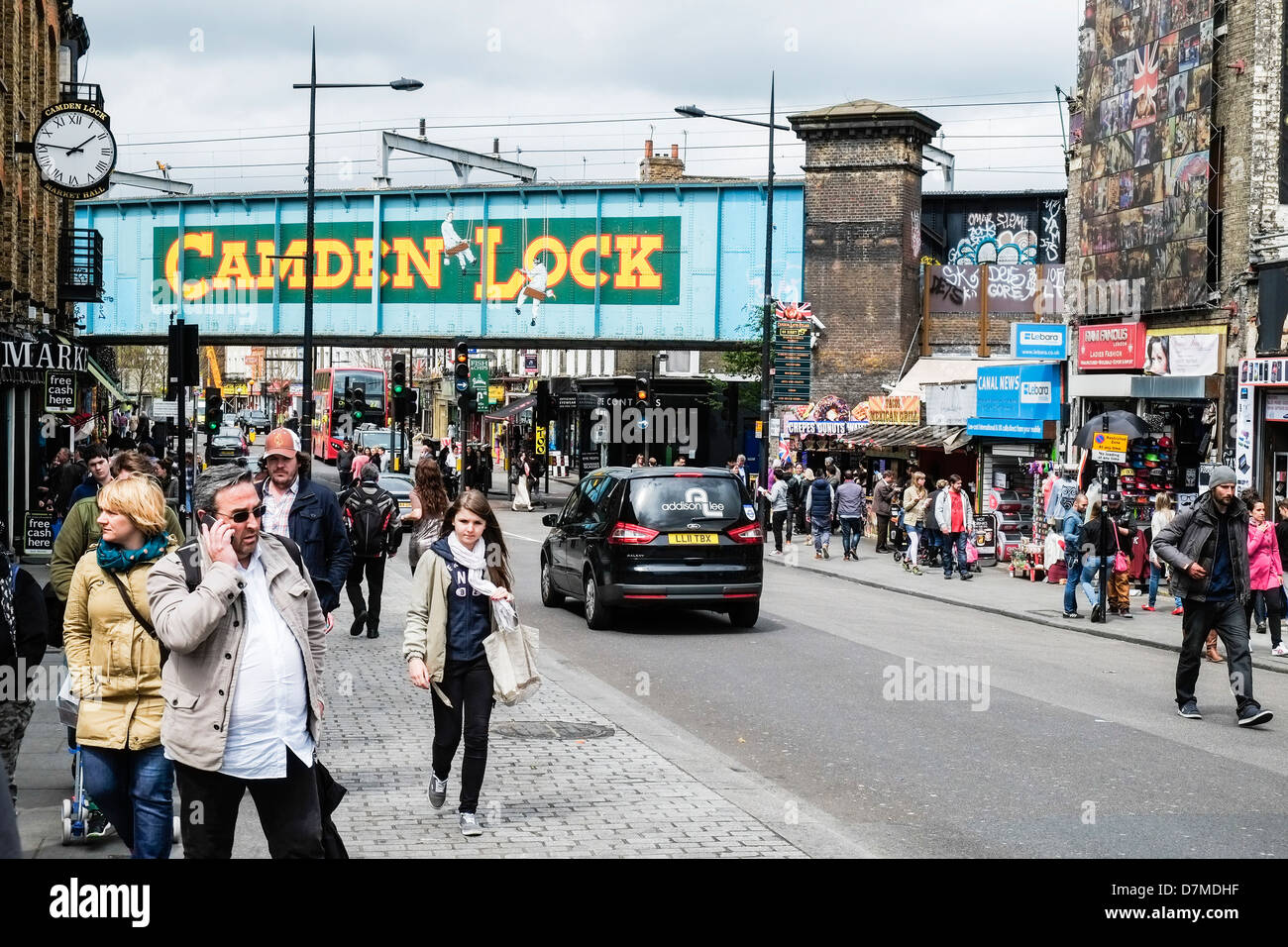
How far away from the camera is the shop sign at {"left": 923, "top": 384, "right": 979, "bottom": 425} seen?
1174 inches

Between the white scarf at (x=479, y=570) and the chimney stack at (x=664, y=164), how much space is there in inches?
2557

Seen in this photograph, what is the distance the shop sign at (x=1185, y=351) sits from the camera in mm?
22938

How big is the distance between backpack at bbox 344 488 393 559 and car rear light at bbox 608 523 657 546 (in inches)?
102

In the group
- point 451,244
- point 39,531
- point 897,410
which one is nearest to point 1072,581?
point 897,410

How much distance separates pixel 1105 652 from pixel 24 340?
625 inches

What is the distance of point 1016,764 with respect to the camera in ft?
30.7

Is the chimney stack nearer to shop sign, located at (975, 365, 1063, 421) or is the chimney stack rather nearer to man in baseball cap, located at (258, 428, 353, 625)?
shop sign, located at (975, 365, 1063, 421)

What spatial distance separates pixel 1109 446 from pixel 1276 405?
2.61 m

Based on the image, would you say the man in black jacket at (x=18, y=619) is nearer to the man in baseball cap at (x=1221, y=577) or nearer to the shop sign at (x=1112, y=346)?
the man in baseball cap at (x=1221, y=577)

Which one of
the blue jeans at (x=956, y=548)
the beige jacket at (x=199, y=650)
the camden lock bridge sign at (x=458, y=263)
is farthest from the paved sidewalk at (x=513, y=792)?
the camden lock bridge sign at (x=458, y=263)
